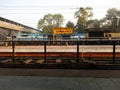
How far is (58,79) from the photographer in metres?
7.48

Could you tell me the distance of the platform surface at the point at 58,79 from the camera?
648cm

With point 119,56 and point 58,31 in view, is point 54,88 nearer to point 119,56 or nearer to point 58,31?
point 119,56

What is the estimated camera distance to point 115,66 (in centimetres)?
902

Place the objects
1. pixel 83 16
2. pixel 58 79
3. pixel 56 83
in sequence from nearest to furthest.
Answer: pixel 56 83, pixel 58 79, pixel 83 16

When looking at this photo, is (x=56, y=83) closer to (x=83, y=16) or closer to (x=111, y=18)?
(x=83, y=16)

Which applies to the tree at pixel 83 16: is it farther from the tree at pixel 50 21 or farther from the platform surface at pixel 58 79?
the platform surface at pixel 58 79

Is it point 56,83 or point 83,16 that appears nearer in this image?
point 56,83

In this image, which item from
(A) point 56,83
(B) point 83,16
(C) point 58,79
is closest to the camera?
(A) point 56,83

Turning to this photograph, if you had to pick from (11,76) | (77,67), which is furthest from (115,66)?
(11,76)

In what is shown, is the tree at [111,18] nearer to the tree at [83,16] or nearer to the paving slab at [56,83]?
the tree at [83,16]

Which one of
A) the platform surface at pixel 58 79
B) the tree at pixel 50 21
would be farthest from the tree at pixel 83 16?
the platform surface at pixel 58 79

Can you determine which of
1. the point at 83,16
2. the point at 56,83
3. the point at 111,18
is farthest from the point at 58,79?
the point at 111,18

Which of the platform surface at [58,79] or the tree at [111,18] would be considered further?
the tree at [111,18]

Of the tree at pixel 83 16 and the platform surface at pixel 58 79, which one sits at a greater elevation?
the tree at pixel 83 16
